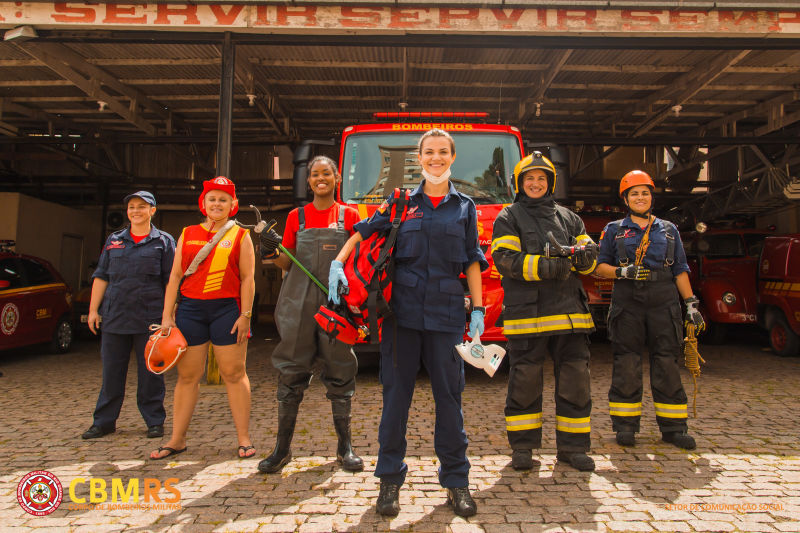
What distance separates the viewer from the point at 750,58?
25.9 ft

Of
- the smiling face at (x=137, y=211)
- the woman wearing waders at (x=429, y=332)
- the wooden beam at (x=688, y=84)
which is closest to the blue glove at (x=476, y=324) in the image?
the woman wearing waders at (x=429, y=332)

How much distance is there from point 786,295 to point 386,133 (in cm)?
677

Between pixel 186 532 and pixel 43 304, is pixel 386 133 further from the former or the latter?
pixel 43 304

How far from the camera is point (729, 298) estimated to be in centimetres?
888

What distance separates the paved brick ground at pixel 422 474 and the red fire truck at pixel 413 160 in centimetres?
234

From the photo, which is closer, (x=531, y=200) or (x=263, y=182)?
(x=531, y=200)

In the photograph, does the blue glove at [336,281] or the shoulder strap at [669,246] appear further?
the shoulder strap at [669,246]

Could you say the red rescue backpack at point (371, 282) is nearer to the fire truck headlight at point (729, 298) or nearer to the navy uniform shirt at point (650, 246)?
the navy uniform shirt at point (650, 246)

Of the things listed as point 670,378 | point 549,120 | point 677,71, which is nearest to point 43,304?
point 670,378

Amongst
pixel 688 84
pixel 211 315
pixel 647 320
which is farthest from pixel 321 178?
pixel 688 84

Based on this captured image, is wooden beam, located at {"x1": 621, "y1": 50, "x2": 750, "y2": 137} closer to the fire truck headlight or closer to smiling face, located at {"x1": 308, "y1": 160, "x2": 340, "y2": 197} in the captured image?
the fire truck headlight

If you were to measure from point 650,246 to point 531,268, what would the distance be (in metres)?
1.35

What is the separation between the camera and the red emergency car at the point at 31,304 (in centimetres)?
776

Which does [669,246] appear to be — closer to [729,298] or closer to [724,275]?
[729,298]
